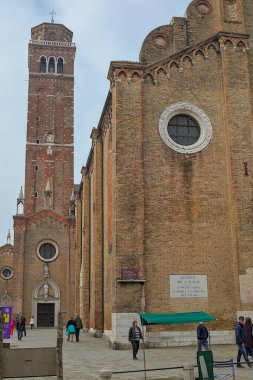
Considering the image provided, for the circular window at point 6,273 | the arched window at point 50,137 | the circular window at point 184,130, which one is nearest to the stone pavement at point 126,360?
the circular window at point 184,130

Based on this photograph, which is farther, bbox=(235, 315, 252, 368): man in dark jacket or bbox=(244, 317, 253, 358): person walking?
bbox=(244, 317, 253, 358): person walking

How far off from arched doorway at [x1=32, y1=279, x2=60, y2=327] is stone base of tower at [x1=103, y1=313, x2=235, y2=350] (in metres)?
25.2

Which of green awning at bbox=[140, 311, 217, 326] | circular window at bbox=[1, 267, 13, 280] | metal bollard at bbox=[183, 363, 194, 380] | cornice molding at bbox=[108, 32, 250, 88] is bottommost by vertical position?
metal bollard at bbox=[183, 363, 194, 380]

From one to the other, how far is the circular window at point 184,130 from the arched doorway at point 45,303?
2565 cm

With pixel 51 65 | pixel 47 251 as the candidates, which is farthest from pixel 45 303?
pixel 51 65

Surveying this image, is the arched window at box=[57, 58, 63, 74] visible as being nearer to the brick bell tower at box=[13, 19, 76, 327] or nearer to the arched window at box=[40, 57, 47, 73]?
the brick bell tower at box=[13, 19, 76, 327]

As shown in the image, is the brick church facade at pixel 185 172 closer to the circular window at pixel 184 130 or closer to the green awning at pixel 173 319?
the circular window at pixel 184 130

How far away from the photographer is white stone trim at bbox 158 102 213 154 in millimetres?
19859

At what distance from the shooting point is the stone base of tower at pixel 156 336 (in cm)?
1727

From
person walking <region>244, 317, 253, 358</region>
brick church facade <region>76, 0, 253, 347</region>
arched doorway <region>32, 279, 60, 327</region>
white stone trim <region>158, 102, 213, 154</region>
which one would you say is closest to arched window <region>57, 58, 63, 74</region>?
arched doorway <region>32, 279, 60, 327</region>

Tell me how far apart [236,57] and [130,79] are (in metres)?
4.80

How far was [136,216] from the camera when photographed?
18531 mm

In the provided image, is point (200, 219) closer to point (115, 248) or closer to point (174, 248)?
point (174, 248)

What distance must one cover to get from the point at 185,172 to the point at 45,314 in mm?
26785
